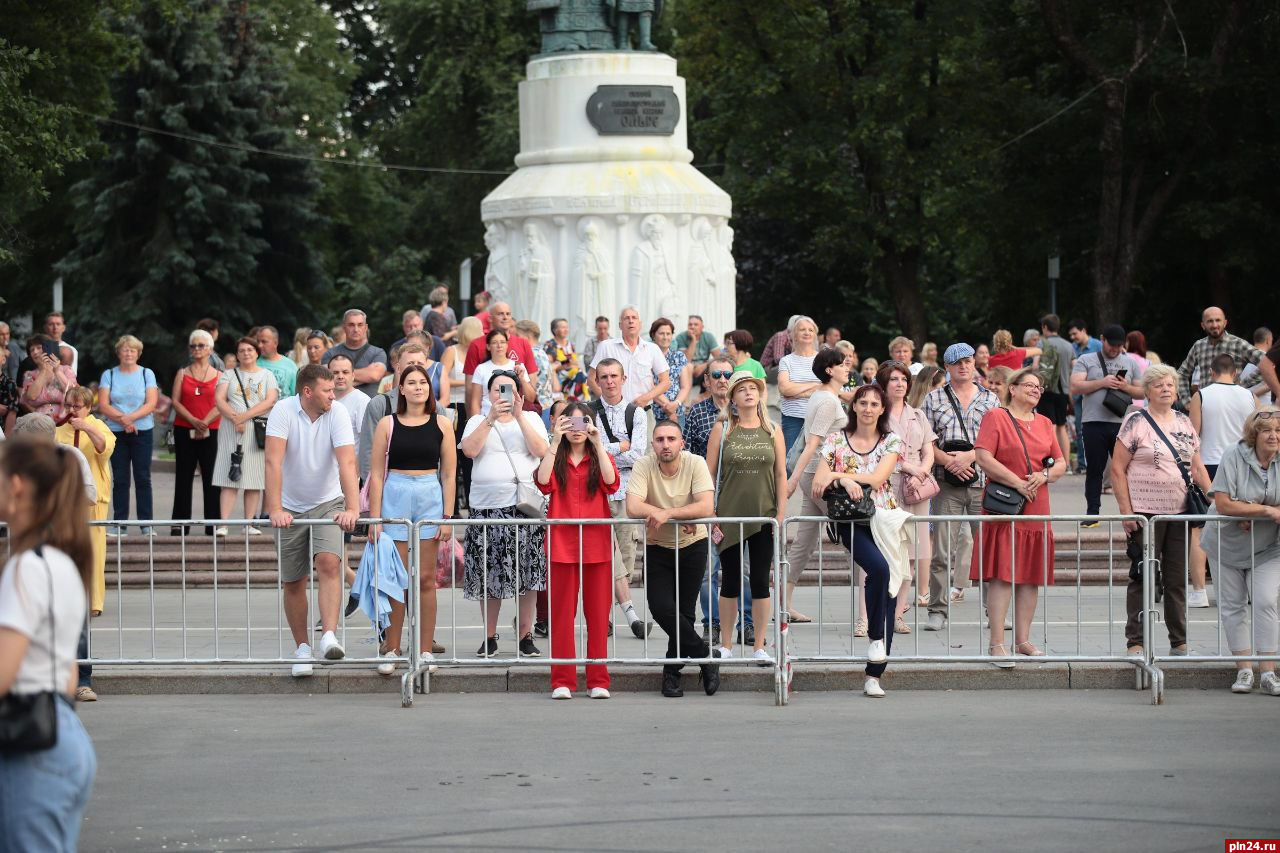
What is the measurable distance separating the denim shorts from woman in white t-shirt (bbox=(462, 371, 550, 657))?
0.25 meters

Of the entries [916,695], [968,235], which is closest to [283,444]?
[916,695]

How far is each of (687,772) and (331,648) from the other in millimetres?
3187

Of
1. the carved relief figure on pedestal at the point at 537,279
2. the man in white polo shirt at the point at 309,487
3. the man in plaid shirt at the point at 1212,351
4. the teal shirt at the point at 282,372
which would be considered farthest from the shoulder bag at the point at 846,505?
the carved relief figure on pedestal at the point at 537,279

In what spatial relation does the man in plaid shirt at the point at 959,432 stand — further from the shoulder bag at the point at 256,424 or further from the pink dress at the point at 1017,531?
the shoulder bag at the point at 256,424

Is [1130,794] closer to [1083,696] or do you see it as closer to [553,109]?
[1083,696]

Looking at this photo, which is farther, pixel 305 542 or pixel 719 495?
pixel 719 495

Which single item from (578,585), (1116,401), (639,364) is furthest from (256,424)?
(1116,401)

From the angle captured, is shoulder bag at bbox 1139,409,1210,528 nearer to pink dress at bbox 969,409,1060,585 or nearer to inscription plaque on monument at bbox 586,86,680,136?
pink dress at bbox 969,409,1060,585

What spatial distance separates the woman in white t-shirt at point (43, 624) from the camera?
5.33 meters

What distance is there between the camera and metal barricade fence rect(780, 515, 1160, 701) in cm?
1144

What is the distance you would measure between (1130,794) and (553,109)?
1723cm

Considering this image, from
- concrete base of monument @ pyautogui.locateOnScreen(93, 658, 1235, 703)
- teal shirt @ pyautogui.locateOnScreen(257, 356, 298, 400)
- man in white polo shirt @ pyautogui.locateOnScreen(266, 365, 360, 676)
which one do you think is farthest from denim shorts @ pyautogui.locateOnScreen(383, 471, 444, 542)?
teal shirt @ pyautogui.locateOnScreen(257, 356, 298, 400)

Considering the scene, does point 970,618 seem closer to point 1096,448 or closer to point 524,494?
point 524,494

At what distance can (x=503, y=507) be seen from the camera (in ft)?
40.4
